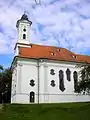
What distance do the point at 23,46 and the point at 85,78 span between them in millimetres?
21711

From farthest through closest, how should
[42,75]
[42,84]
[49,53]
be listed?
1. [49,53]
2. [42,75]
3. [42,84]

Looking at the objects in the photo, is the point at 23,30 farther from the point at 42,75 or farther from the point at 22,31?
the point at 42,75

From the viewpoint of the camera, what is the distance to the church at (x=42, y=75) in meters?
49.1

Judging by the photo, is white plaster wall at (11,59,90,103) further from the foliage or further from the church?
the foliage

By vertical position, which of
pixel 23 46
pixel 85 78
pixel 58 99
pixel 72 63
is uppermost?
pixel 23 46

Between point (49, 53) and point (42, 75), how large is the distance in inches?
260

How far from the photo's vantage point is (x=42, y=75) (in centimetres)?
5038

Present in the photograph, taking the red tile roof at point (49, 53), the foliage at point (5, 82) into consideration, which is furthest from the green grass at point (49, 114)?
the foliage at point (5, 82)

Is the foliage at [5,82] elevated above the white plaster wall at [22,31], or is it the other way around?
the white plaster wall at [22,31]

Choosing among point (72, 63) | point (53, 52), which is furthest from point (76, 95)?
point (53, 52)

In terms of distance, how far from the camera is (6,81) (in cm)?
6756

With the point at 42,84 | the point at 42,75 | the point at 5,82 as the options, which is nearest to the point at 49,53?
the point at 42,75

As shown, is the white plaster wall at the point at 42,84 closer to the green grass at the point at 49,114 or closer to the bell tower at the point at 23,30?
the bell tower at the point at 23,30

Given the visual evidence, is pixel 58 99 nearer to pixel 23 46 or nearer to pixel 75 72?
pixel 75 72
